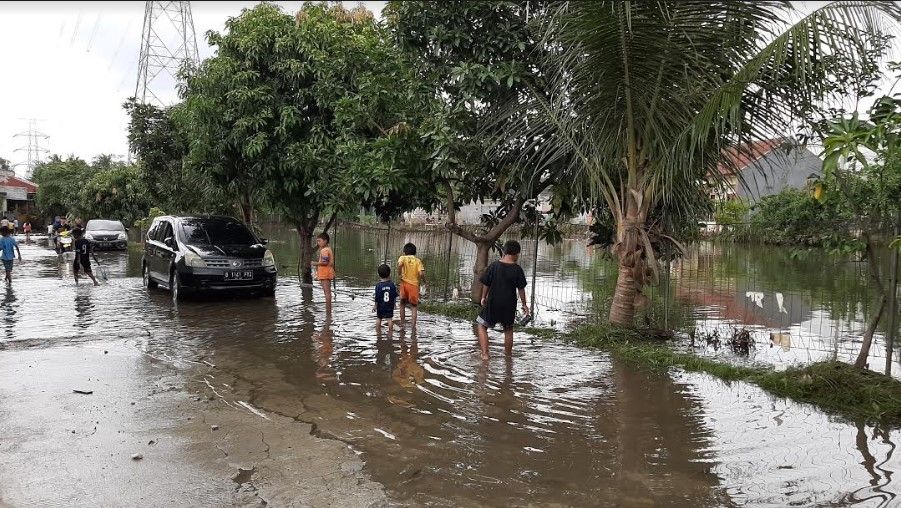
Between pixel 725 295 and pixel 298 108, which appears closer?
pixel 298 108

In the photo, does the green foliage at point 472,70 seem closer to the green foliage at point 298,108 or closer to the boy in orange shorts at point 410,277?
the green foliage at point 298,108

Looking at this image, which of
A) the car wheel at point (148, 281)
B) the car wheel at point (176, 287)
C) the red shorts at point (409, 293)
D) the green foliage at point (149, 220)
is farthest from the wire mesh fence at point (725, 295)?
the green foliage at point (149, 220)

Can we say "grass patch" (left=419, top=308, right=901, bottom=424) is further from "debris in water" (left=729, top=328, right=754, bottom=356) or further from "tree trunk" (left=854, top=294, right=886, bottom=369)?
"debris in water" (left=729, top=328, right=754, bottom=356)

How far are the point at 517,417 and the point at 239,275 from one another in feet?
28.7

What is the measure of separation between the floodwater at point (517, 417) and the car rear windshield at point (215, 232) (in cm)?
314

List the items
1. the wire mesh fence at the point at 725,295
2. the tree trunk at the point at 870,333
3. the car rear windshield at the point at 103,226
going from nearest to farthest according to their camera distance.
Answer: the tree trunk at the point at 870,333 → the wire mesh fence at the point at 725,295 → the car rear windshield at the point at 103,226

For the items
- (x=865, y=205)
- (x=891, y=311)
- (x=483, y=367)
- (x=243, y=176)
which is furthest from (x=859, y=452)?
(x=243, y=176)

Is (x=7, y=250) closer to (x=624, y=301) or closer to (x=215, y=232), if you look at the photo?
(x=215, y=232)

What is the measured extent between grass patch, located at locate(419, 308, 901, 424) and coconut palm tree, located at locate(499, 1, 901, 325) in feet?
1.77

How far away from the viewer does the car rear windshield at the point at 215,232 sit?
1390 cm

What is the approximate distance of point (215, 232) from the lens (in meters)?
14.3

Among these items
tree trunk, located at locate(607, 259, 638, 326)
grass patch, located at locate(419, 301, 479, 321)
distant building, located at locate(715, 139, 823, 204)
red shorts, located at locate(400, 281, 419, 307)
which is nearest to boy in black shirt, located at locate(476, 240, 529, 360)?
tree trunk, located at locate(607, 259, 638, 326)

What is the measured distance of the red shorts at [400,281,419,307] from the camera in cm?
1023

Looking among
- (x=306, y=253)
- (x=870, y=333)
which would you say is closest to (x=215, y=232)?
(x=306, y=253)
